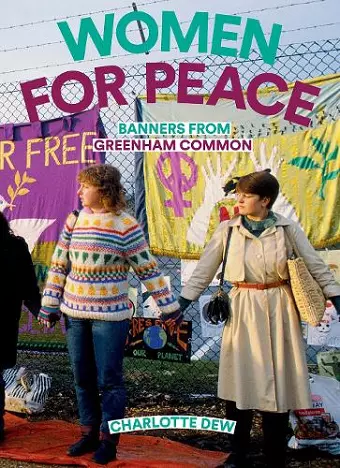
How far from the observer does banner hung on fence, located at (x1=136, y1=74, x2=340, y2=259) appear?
4.11 meters

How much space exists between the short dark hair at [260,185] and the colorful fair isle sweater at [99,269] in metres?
0.66

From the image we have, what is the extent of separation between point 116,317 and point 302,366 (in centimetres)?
104

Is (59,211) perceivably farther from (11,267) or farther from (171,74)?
(171,74)

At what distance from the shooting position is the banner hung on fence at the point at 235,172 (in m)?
4.11

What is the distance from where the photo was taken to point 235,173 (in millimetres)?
4309

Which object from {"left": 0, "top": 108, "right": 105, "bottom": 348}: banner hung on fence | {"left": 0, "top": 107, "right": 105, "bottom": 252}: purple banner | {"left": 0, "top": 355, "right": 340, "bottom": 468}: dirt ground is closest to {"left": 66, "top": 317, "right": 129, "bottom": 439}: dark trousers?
{"left": 0, "top": 355, "right": 340, "bottom": 468}: dirt ground

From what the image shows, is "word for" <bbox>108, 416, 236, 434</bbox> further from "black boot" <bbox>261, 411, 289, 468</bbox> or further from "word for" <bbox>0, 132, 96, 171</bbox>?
"word for" <bbox>0, 132, 96, 171</bbox>

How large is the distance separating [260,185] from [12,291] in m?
1.74

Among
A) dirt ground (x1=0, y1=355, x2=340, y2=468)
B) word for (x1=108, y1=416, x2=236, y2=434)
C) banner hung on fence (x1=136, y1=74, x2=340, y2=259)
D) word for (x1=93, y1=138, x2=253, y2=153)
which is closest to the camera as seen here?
word for (x1=108, y1=416, x2=236, y2=434)

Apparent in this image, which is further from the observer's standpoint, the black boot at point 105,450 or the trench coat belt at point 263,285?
the black boot at point 105,450

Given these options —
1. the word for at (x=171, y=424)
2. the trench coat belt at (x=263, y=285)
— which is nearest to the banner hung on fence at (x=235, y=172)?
the trench coat belt at (x=263, y=285)

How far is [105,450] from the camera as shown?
3324mm

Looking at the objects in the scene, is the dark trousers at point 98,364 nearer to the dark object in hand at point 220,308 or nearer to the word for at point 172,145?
the dark object in hand at point 220,308

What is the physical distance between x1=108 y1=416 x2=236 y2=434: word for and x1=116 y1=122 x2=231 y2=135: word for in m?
2.05
